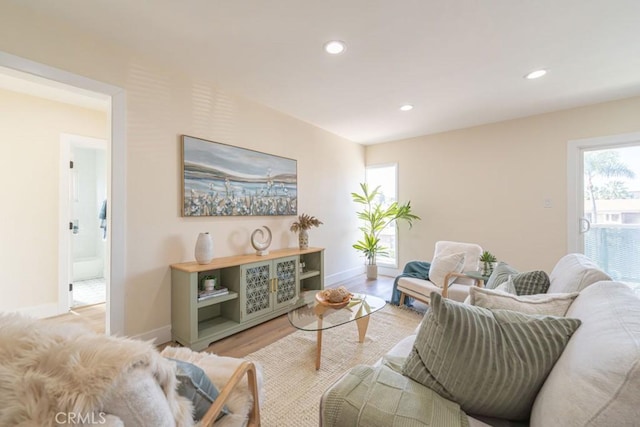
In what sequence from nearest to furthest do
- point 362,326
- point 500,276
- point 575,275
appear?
point 575,275 → point 500,276 → point 362,326

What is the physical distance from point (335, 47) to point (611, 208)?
12.6ft

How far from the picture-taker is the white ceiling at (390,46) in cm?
172

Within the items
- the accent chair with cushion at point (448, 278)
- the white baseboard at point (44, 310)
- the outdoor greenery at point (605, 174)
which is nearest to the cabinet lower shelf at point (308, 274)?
the accent chair with cushion at point (448, 278)

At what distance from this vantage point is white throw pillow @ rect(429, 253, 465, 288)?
9.43 ft

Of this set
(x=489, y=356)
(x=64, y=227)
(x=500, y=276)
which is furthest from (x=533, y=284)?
(x=64, y=227)

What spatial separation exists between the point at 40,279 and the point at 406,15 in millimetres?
4400

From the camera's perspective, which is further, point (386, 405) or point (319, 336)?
point (319, 336)

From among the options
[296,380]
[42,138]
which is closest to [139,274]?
[296,380]

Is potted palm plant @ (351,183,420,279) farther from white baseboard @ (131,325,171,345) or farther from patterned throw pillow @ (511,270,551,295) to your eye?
white baseboard @ (131,325,171,345)

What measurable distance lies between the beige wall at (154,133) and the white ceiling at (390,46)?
0.45 feet

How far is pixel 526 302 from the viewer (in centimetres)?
116

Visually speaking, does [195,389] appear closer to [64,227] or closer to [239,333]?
[239,333]

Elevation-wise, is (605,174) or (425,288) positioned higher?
(605,174)

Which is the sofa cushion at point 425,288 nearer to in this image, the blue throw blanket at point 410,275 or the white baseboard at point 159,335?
the blue throw blanket at point 410,275
